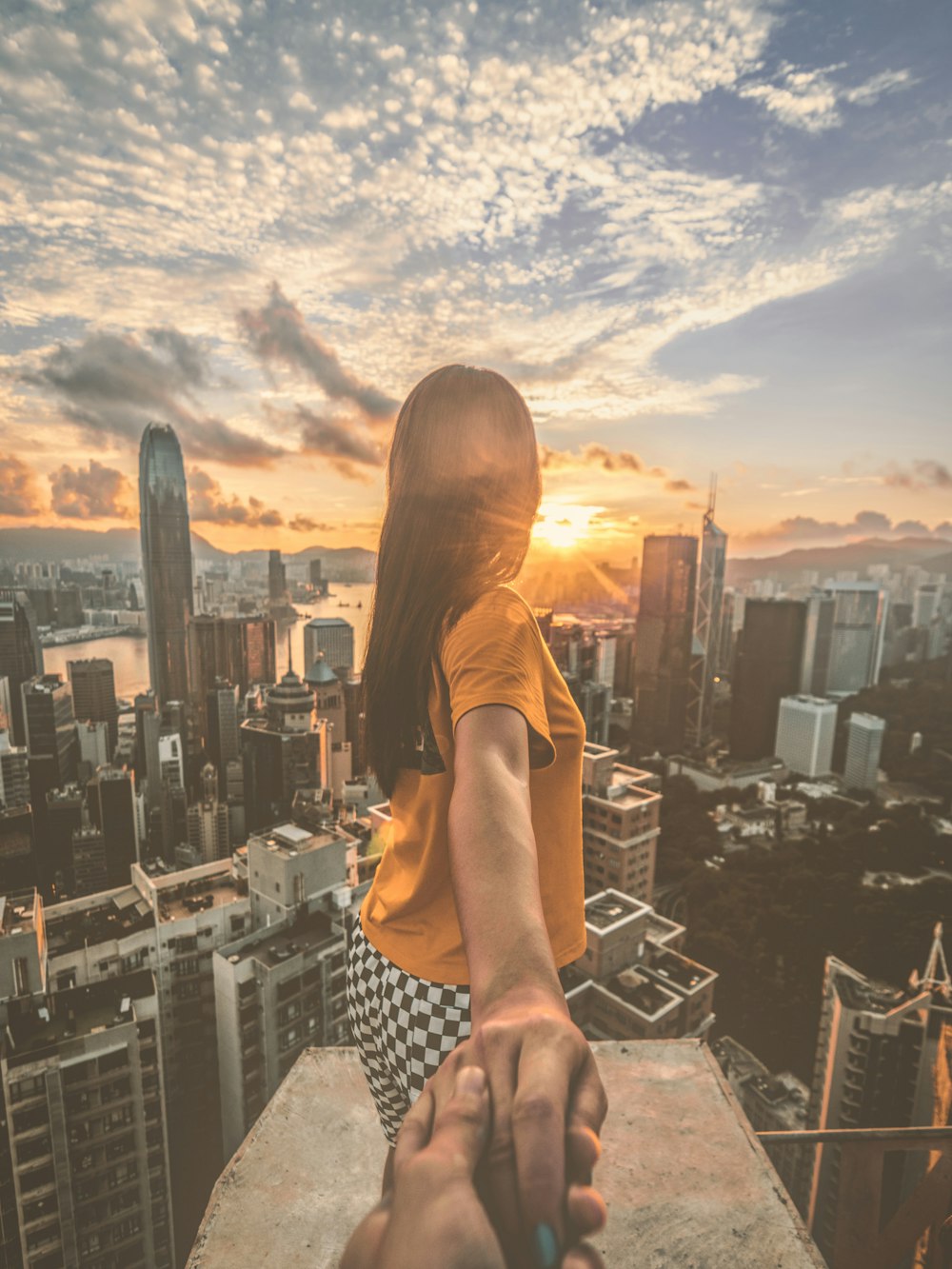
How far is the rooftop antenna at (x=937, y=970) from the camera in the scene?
17.0ft

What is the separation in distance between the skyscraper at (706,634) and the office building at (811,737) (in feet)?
5.51

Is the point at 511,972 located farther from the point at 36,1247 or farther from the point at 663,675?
the point at 663,675

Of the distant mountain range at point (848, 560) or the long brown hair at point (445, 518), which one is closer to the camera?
the long brown hair at point (445, 518)

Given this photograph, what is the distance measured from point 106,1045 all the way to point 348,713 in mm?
4741

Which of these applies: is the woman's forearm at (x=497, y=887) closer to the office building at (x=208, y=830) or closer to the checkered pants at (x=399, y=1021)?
the checkered pants at (x=399, y=1021)

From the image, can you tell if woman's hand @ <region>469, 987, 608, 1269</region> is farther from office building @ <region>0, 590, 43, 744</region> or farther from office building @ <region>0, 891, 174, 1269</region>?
office building @ <region>0, 590, 43, 744</region>

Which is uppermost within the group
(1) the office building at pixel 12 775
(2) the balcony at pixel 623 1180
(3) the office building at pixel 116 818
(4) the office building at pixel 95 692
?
(2) the balcony at pixel 623 1180

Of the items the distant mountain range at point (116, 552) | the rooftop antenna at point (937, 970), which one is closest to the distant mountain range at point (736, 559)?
the distant mountain range at point (116, 552)

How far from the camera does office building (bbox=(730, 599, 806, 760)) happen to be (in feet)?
43.5

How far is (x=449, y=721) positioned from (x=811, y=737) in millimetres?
13333

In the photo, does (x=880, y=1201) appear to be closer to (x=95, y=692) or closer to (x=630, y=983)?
(x=630, y=983)

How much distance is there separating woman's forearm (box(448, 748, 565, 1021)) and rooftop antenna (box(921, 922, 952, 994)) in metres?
6.46

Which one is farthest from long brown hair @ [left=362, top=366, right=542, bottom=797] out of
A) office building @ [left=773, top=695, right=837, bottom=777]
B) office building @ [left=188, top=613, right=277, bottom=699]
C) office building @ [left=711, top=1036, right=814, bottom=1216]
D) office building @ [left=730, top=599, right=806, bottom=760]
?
office building @ [left=730, top=599, right=806, bottom=760]

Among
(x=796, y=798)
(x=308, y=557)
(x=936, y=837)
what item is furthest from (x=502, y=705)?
(x=796, y=798)
